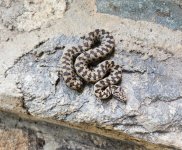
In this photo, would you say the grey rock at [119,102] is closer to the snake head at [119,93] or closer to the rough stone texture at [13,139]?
the snake head at [119,93]

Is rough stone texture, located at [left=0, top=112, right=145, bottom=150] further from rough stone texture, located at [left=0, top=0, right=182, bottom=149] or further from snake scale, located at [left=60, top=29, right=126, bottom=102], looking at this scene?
snake scale, located at [left=60, top=29, right=126, bottom=102]

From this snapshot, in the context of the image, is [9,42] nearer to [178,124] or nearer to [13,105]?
[13,105]

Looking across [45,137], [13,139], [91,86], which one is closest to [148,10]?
[91,86]

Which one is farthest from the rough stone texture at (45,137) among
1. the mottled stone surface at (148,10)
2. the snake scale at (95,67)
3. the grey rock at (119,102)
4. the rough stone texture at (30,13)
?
the mottled stone surface at (148,10)

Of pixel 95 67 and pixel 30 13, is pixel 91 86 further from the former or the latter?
pixel 30 13

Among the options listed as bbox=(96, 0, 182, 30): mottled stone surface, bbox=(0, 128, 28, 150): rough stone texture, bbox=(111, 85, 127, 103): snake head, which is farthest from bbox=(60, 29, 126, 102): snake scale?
bbox=(0, 128, 28, 150): rough stone texture

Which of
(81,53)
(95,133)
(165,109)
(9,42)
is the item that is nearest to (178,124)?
(165,109)
